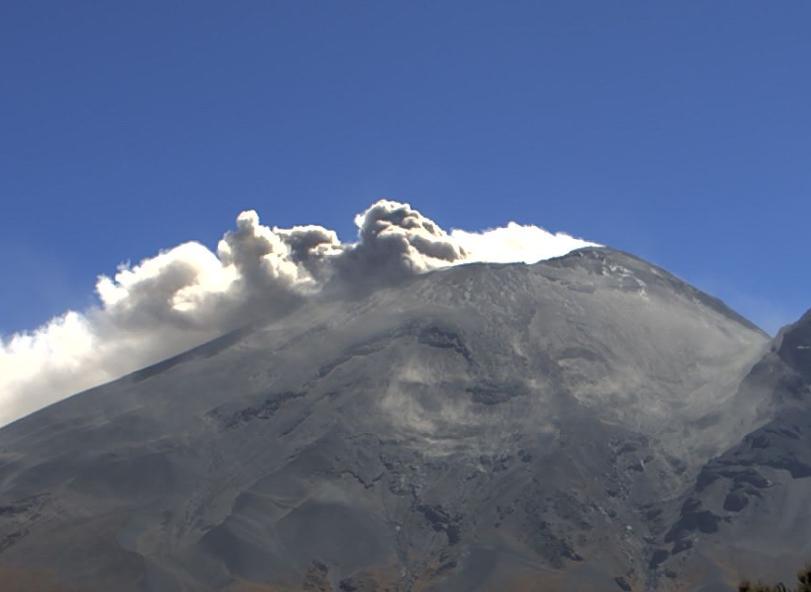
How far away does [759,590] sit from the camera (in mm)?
60344

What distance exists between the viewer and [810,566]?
210ft

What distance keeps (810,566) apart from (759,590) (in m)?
4.79
